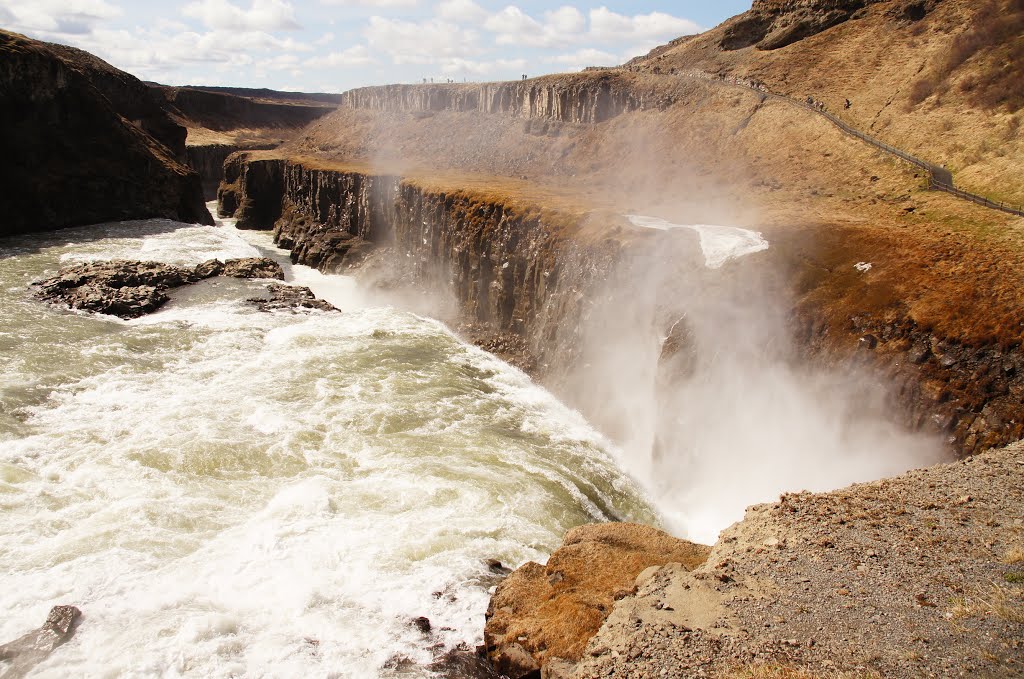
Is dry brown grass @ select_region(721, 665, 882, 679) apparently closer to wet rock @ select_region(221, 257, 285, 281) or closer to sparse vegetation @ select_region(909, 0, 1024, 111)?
sparse vegetation @ select_region(909, 0, 1024, 111)

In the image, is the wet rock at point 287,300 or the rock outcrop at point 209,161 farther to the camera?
the rock outcrop at point 209,161

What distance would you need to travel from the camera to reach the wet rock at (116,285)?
31266mm

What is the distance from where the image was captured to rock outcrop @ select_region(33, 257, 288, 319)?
31344mm

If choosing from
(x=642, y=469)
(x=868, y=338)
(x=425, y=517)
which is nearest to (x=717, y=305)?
(x=868, y=338)

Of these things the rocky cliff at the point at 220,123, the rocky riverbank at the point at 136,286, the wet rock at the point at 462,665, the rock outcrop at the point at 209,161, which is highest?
the rocky cliff at the point at 220,123

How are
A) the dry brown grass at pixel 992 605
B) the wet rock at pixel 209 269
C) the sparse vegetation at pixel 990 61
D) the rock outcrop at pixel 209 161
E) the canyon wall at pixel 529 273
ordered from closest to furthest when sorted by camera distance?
the dry brown grass at pixel 992 605, the canyon wall at pixel 529 273, the sparse vegetation at pixel 990 61, the wet rock at pixel 209 269, the rock outcrop at pixel 209 161

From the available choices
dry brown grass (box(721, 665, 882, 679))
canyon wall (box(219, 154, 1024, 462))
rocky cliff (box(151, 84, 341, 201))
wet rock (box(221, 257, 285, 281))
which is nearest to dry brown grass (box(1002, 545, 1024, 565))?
dry brown grass (box(721, 665, 882, 679))

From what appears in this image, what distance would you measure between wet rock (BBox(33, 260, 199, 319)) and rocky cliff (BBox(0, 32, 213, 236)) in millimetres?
12925

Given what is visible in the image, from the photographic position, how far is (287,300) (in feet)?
113

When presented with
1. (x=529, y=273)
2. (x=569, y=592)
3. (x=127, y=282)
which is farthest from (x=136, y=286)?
(x=569, y=592)

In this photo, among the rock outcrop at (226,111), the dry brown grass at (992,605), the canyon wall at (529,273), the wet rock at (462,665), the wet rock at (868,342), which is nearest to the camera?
the dry brown grass at (992,605)

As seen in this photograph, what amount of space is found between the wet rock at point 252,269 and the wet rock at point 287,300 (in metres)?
3.07

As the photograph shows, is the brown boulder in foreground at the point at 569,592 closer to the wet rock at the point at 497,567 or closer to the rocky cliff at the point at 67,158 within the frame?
the wet rock at the point at 497,567

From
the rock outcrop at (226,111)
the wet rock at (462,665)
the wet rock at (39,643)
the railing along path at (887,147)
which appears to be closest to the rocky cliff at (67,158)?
the wet rock at (39,643)
